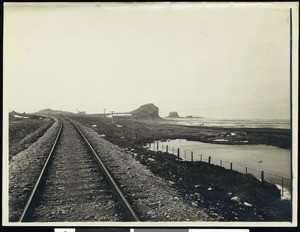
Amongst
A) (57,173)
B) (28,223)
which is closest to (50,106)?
(57,173)

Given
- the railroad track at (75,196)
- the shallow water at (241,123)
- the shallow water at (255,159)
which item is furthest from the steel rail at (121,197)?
the shallow water at (241,123)

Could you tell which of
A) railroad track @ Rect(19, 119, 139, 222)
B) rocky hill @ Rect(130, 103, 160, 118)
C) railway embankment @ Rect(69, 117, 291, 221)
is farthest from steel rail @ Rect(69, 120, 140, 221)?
rocky hill @ Rect(130, 103, 160, 118)

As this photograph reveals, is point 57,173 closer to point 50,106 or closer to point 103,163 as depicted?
point 103,163

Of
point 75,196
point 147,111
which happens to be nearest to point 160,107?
point 147,111

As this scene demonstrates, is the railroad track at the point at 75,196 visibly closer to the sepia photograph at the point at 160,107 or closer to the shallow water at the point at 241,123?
the sepia photograph at the point at 160,107

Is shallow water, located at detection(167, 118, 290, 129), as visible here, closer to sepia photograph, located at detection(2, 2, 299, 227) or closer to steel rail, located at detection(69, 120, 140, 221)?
sepia photograph, located at detection(2, 2, 299, 227)

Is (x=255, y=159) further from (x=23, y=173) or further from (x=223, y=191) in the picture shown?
(x=23, y=173)
